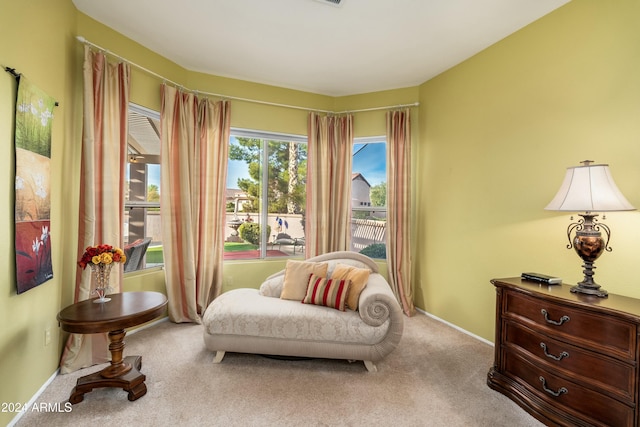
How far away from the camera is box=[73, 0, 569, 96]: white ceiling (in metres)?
2.45

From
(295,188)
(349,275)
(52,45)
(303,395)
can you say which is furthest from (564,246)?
(52,45)

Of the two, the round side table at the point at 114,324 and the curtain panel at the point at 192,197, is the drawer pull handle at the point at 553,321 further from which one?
the curtain panel at the point at 192,197

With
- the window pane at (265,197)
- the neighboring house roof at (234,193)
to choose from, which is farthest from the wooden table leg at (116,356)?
the neighboring house roof at (234,193)

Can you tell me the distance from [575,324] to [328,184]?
2953mm

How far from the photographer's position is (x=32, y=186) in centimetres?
188

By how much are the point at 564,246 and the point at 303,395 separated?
2.29m

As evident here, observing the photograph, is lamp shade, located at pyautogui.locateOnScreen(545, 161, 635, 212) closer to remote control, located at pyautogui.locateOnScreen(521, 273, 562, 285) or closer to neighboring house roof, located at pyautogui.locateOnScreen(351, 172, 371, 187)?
remote control, located at pyautogui.locateOnScreen(521, 273, 562, 285)

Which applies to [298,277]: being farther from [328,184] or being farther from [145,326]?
[145,326]

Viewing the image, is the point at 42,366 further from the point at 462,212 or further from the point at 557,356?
the point at 462,212

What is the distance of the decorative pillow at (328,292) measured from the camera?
2582mm

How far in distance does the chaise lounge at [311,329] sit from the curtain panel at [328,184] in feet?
5.27

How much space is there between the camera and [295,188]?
13.9ft

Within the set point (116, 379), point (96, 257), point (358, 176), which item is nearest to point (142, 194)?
point (96, 257)

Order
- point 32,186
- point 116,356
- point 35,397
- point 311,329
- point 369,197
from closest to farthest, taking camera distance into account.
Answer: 1. point 32,186
2. point 35,397
3. point 116,356
4. point 311,329
5. point 369,197
